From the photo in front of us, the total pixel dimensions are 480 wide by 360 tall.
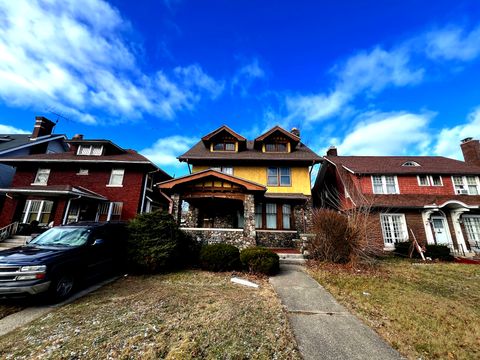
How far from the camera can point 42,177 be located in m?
→ 16.1

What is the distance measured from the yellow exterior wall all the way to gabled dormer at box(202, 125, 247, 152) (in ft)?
6.85

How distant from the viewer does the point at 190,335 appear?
353 centimetres

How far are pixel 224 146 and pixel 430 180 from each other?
1627 centimetres

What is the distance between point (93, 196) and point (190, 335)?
572 inches

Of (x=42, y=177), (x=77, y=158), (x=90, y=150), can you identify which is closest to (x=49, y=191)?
(x=77, y=158)

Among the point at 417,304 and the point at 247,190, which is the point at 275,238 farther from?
the point at 417,304

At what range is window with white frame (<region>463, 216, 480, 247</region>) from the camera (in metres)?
13.6

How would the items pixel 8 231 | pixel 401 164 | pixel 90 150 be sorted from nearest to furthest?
pixel 8 231 → pixel 401 164 → pixel 90 150

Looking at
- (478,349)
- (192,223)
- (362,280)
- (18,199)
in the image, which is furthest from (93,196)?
(478,349)

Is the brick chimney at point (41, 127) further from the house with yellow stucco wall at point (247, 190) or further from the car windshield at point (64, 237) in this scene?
the car windshield at point (64, 237)

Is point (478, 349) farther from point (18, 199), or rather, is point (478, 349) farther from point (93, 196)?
point (18, 199)

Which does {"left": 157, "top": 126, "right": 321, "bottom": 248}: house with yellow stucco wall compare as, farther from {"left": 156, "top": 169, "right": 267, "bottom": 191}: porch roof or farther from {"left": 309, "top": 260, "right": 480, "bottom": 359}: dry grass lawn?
{"left": 309, "top": 260, "right": 480, "bottom": 359}: dry grass lawn

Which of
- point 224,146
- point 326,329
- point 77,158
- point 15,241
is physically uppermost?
point 224,146

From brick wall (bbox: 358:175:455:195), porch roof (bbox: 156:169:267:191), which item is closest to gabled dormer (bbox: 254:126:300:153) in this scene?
brick wall (bbox: 358:175:455:195)
